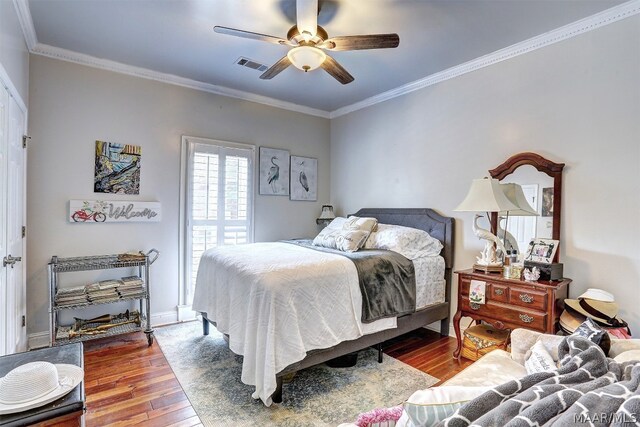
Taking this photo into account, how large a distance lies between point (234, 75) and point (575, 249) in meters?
3.68

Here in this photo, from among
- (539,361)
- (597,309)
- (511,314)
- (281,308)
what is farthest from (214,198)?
(597,309)

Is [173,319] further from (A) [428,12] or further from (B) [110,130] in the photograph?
(A) [428,12]

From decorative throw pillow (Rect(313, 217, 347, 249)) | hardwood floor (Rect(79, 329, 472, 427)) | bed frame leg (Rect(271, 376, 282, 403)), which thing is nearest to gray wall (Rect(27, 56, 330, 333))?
hardwood floor (Rect(79, 329, 472, 427))

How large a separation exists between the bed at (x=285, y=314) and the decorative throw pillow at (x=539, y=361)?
1245 mm

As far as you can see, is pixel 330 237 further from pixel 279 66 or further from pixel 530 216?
pixel 530 216

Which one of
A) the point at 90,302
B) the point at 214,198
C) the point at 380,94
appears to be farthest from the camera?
the point at 380,94

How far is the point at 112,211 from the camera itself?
334 centimetres

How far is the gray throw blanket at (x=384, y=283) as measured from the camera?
2594mm

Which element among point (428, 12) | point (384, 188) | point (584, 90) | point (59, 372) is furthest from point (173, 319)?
point (584, 90)

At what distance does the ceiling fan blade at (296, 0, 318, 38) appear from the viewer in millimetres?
2068

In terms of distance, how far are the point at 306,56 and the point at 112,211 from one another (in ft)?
8.39

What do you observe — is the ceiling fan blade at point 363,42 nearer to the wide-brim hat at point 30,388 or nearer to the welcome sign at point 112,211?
the wide-brim hat at point 30,388

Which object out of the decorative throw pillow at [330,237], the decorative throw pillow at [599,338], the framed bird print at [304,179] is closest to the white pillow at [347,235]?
the decorative throw pillow at [330,237]

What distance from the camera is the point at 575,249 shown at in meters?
2.56
